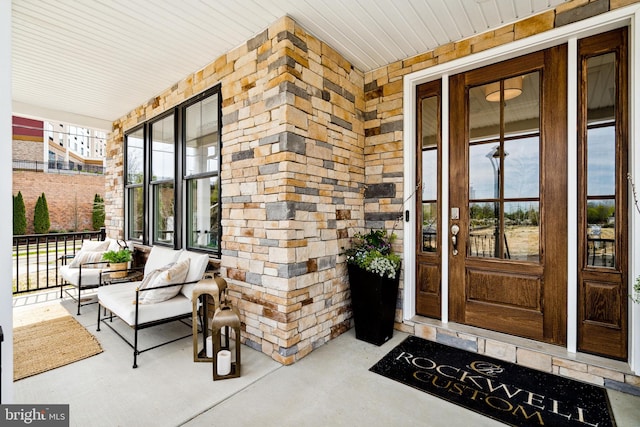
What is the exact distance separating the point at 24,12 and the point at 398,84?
3.41m

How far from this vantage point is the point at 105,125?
17.9ft

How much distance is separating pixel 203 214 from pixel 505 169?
3.30 metres

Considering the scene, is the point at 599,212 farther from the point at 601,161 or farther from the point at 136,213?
the point at 136,213

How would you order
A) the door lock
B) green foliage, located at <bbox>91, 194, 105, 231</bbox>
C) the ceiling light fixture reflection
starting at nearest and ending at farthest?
the ceiling light fixture reflection < the door lock < green foliage, located at <bbox>91, 194, 105, 231</bbox>

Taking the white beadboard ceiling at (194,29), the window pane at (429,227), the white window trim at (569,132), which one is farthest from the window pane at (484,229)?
the white beadboard ceiling at (194,29)

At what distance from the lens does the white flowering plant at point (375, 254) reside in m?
2.86

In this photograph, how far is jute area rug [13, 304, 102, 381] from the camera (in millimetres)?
2502

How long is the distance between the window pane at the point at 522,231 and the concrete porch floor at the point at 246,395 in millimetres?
1112

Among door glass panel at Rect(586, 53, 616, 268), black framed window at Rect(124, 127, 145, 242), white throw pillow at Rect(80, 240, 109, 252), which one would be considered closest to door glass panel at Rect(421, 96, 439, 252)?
door glass panel at Rect(586, 53, 616, 268)

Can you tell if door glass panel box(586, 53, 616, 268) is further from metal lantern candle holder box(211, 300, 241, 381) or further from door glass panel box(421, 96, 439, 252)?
metal lantern candle holder box(211, 300, 241, 381)

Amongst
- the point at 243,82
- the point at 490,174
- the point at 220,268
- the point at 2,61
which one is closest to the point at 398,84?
the point at 490,174

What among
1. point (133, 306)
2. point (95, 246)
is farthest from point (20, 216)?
point (133, 306)

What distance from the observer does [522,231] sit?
269 centimetres

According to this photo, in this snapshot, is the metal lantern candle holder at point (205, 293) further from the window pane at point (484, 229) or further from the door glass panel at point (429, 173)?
the window pane at point (484, 229)
